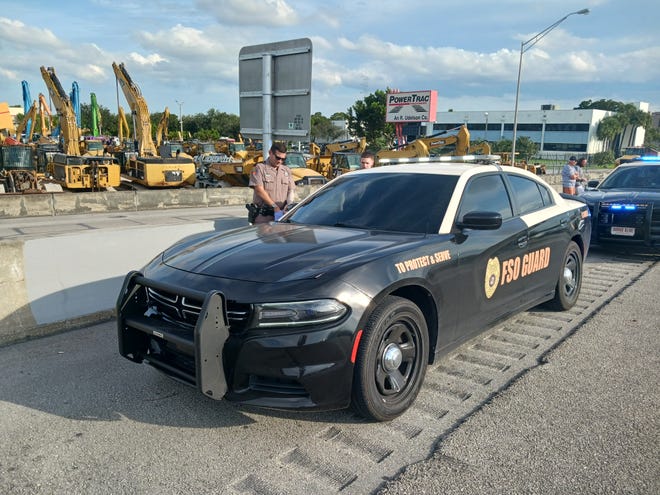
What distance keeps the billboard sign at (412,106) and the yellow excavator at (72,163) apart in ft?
109

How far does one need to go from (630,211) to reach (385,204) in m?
6.28

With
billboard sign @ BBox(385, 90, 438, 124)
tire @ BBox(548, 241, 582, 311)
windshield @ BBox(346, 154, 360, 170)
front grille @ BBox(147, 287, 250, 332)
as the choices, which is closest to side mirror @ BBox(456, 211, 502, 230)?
front grille @ BBox(147, 287, 250, 332)

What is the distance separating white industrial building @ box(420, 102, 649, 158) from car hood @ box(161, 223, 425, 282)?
264 feet

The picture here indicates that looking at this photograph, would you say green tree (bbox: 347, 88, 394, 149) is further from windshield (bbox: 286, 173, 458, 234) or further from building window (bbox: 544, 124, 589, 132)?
windshield (bbox: 286, 173, 458, 234)

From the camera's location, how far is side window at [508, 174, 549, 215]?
5148 millimetres

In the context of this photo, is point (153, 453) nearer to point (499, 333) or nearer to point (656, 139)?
point (499, 333)

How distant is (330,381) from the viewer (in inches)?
122

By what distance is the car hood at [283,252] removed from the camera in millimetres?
3328

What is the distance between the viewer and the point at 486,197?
15.4 ft

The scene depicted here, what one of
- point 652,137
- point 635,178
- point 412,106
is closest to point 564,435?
point 635,178

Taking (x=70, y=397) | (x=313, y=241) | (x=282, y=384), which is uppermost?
(x=313, y=241)

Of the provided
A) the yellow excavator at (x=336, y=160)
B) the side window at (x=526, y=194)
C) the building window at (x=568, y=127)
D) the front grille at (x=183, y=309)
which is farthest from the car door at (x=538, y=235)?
the building window at (x=568, y=127)

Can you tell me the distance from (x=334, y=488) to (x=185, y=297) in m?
1.37

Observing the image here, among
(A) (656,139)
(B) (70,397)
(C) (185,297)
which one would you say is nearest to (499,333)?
(C) (185,297)
